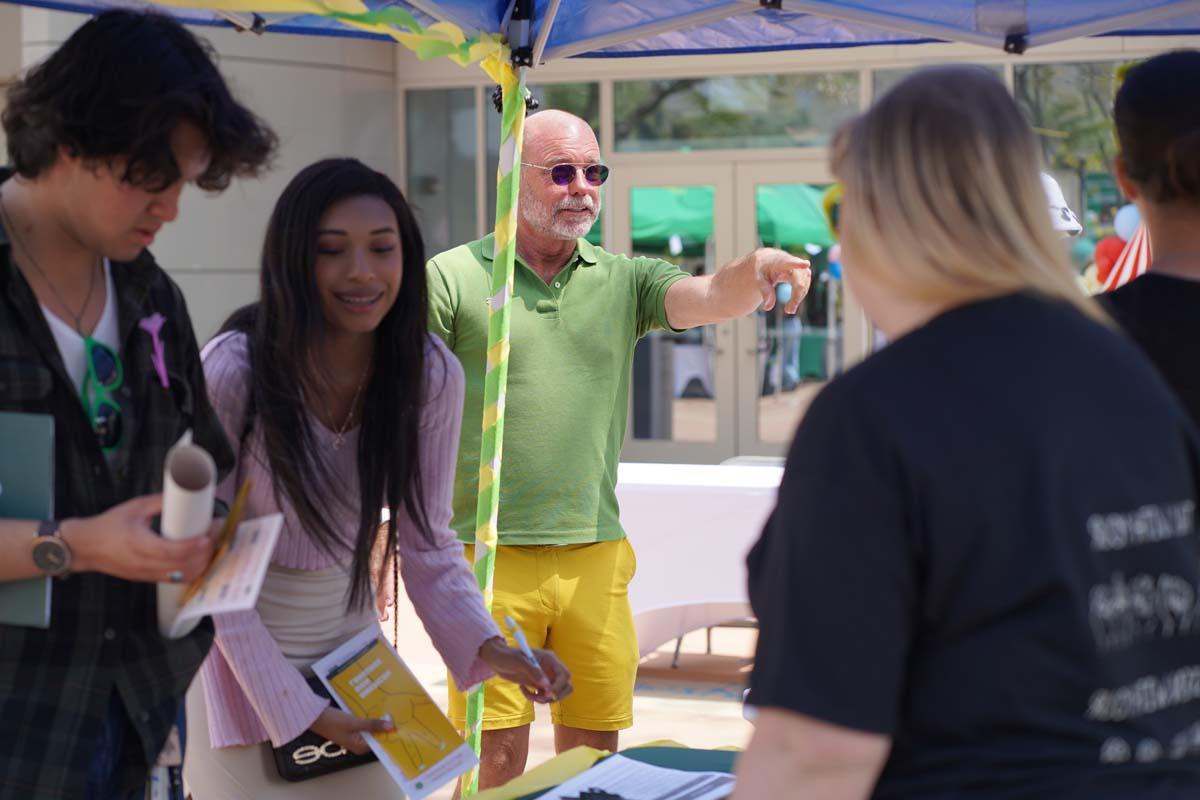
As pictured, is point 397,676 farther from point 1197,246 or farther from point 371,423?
point 1197,246

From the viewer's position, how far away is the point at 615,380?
3.73m

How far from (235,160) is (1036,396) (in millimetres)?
1003

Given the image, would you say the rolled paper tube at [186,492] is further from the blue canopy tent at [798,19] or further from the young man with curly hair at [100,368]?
the blue canopy tent at [798,19]

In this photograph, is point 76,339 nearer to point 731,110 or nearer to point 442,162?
point 731,110

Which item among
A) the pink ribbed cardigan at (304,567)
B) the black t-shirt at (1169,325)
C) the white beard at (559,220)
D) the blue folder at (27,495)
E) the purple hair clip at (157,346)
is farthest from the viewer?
the white beard at (559,220)

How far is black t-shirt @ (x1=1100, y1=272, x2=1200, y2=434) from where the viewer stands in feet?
6.31

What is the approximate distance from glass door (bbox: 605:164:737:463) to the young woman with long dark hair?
870 cm

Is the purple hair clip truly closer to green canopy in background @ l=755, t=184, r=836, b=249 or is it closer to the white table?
the white table

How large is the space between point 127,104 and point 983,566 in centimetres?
108

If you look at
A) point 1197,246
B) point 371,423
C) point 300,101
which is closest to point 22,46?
point 300,101

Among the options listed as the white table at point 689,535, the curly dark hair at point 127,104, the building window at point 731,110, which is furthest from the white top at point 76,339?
the building window at point 731,110

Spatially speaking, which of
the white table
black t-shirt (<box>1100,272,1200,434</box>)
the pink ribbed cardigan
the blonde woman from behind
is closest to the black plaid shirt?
the pink ribbed cardigan

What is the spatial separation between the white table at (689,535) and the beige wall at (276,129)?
5825 millimetres

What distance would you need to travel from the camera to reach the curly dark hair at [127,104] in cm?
163
